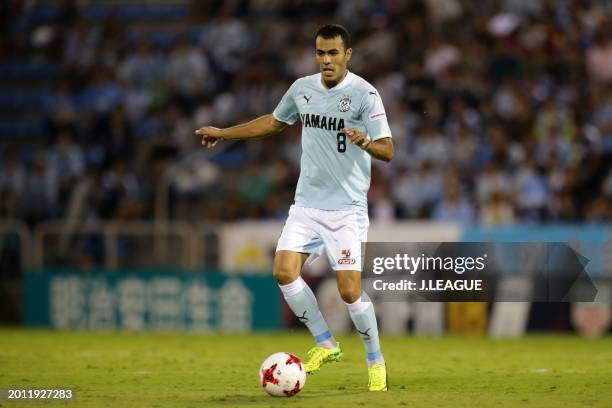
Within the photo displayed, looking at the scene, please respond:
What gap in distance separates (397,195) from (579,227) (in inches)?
109

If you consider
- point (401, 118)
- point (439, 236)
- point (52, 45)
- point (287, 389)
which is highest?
point (52, 45)

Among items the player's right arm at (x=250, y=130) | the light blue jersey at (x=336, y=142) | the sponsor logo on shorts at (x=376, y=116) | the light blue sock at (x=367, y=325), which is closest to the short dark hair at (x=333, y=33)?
the light blue jersey at (x=336, y=142)

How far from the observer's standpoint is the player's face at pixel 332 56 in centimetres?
930

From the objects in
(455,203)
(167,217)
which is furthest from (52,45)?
(455,203)

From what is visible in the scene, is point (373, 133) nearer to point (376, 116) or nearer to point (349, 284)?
point (376, 116)

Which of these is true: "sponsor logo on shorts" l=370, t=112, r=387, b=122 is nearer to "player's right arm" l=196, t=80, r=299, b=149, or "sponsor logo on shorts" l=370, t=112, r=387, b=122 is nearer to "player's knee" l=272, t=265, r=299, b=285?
"player's right arm" l=196, t=80, r=299, b=149

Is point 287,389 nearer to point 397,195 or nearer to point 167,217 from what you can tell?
point 397,195

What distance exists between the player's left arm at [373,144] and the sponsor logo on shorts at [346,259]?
81cm

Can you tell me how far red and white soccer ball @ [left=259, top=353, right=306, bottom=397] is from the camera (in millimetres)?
9008

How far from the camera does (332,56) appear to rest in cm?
934

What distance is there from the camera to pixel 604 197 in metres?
17.1

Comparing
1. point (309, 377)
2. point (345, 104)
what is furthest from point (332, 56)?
point (309, 377)

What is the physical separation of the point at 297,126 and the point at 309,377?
9560 millimetres

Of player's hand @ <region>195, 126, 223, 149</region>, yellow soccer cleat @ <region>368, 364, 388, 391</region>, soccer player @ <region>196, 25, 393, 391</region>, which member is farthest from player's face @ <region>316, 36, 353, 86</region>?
yellow soccer cleat @ <region>368, 364, 388, 391</region>
